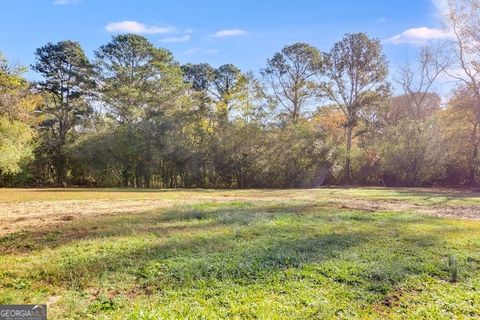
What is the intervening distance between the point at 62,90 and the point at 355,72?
72.5 ft

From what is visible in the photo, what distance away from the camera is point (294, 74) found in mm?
26281

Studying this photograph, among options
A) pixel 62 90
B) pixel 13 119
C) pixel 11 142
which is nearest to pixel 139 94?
pixel 62 90

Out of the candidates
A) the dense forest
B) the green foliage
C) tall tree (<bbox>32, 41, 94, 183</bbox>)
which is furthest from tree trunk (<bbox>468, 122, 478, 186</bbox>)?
the green foliage

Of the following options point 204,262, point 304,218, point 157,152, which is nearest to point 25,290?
point 204,262

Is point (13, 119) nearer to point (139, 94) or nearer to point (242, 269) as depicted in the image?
point (139, 94)

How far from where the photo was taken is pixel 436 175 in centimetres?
2198

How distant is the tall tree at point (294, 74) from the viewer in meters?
25.5

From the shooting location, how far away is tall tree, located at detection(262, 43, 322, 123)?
25.5m

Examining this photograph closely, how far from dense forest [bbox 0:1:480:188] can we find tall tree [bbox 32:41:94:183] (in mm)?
76

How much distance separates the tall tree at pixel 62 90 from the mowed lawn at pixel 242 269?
797 inches

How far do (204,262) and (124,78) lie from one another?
77.5 feet

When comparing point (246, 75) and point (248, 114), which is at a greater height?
point (246, 75)

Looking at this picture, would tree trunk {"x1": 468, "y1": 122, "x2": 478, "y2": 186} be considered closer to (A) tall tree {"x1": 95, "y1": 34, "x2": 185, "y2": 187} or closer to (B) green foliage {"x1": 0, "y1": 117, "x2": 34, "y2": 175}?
(A) tall tree {"x1": 95, "y1": 34, "x2": 185, "y2": 187}

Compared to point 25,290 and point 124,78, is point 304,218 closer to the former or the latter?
point 25,290
